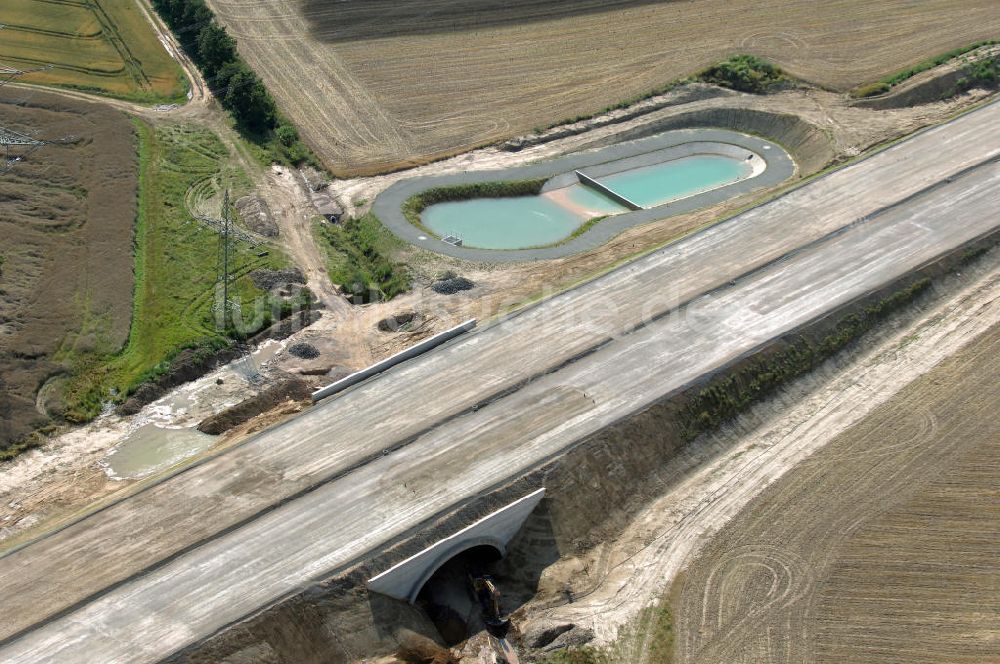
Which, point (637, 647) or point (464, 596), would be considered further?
point (464, 596)

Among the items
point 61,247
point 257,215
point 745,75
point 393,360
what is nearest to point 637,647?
point 393,360

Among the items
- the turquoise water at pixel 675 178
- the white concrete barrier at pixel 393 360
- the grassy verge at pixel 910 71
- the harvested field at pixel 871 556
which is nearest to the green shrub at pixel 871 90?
the grassy verge at pixel 910 71

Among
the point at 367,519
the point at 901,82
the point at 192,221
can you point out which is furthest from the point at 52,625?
the point at 901,82

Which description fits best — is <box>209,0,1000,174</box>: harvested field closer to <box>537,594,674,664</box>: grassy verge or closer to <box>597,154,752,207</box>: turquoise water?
<box>597,154,752,207</box>: turquoise water

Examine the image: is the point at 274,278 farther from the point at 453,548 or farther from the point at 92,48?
the point at 92,48

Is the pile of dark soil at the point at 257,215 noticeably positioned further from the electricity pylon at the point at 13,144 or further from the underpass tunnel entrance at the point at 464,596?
the underpass tunnel entrance at the point at 464,596

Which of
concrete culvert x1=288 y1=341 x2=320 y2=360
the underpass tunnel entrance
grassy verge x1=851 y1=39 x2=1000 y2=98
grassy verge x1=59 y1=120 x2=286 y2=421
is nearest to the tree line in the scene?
grassy verge x1=59 y1=120 x2=286 y2=421

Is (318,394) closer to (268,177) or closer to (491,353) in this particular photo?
(491,353)
